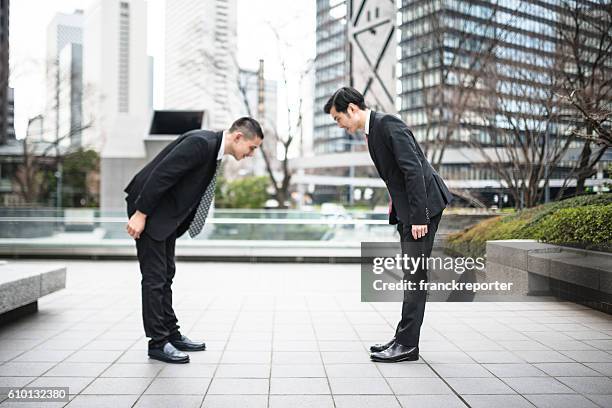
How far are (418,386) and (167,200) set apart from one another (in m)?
1.90

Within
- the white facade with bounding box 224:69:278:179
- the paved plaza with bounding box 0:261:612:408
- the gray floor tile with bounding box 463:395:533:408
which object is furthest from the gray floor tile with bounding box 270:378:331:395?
the white facade with bounding box 224:69:278:179

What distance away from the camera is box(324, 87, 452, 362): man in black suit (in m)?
3.30

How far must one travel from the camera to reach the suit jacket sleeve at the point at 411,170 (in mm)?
3271

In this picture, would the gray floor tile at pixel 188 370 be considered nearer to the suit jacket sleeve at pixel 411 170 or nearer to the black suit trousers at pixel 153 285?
the black suit trousers at pixel 153 285

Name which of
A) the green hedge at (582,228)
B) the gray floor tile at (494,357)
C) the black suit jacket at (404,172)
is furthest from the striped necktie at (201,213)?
the green hedge at (582,228)

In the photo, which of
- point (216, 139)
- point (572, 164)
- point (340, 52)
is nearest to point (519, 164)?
point (572, 164)

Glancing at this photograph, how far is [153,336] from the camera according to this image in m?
3.47

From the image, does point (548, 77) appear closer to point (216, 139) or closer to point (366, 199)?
point (216, 139)

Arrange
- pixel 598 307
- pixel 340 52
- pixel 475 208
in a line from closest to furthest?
pixel 598 307, pixel 475 208, pixel 340 52

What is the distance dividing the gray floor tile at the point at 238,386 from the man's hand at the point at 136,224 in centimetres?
102

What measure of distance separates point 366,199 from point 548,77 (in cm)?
1308

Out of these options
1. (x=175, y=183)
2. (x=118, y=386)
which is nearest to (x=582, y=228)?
(x=175, y=183)

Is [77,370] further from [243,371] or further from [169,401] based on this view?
[243,371]

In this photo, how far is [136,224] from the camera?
334 centimetres
